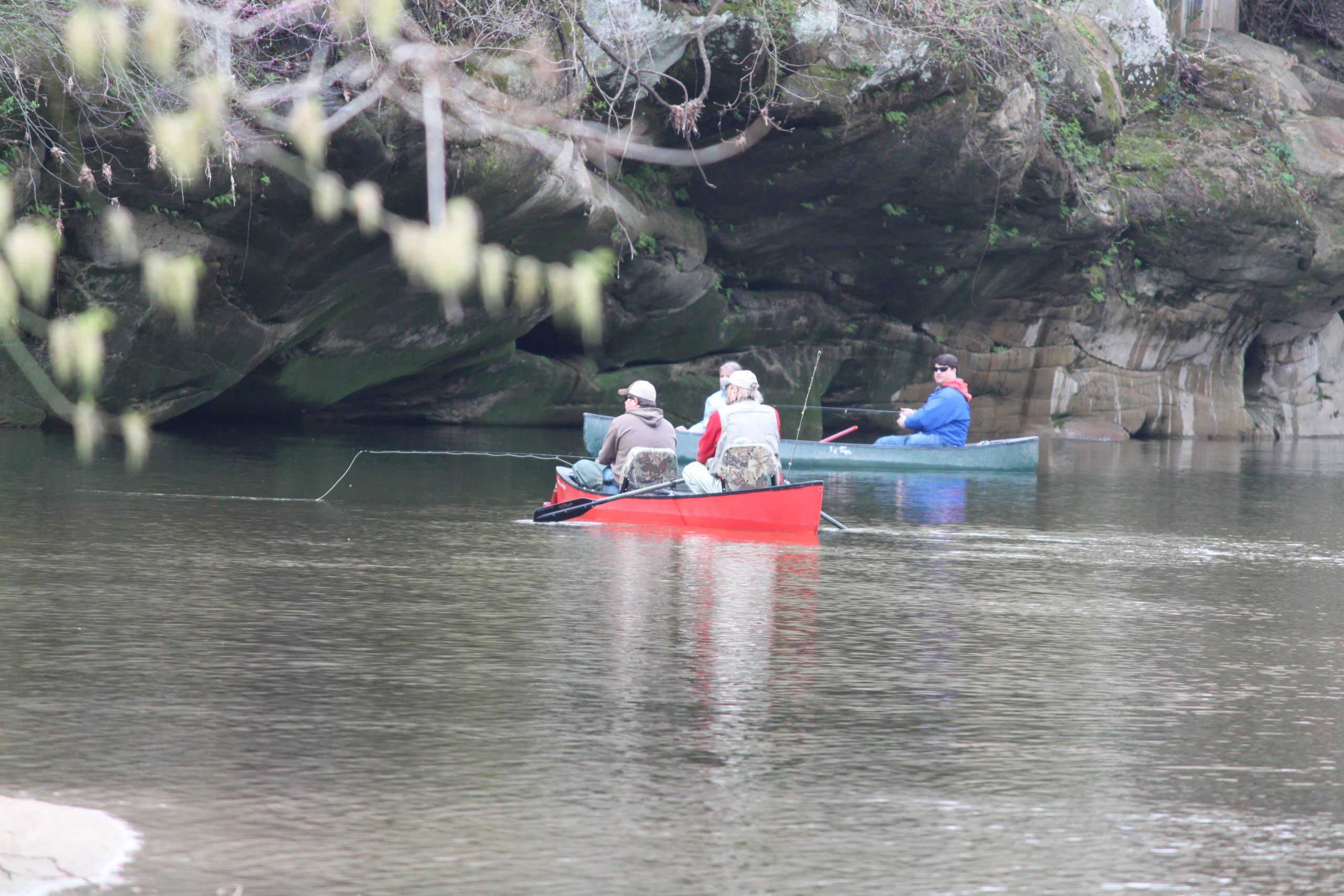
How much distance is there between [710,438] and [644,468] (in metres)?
0.65

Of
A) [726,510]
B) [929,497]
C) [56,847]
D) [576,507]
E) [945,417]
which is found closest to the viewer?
[56,847]

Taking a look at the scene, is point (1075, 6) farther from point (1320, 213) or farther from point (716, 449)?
point (716, 449)

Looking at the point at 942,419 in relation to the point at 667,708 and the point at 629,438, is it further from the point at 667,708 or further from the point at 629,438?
the point at 667,708

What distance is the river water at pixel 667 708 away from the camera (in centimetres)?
434

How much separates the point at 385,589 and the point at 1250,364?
1424 inches

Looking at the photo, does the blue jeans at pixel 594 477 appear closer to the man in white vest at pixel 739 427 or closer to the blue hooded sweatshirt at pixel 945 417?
the man in white vest at pixel 739 427

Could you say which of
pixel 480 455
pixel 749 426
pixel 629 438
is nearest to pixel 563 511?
pixel 629 438

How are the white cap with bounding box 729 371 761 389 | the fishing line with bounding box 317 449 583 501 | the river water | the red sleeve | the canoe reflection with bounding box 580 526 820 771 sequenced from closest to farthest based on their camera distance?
the river water → the canoe reflection with bounding box 580 526 820 771 → the white cap with bounding box 729 371 761 389 → the red sleeve → the fishing line with bounding box 317 449 583 501

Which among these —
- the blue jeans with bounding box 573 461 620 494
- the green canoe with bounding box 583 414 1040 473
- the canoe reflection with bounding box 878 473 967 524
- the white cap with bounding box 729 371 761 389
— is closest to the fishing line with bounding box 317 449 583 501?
the green canoe with bounding box 583 414 1040 473

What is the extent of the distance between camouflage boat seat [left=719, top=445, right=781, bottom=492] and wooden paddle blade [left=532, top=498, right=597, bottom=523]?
118 cm

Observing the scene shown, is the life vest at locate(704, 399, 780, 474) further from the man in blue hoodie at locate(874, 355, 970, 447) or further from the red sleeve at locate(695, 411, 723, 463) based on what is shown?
the man in blue hoodie at locate(874, 355, 970, 447)

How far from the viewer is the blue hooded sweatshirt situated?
71.1 ft

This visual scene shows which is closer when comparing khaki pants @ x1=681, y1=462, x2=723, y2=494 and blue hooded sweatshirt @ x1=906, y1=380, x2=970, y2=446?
khaki pants @ x1=681, y1=462, x2=723, y2=494

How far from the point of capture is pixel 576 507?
13047mm
